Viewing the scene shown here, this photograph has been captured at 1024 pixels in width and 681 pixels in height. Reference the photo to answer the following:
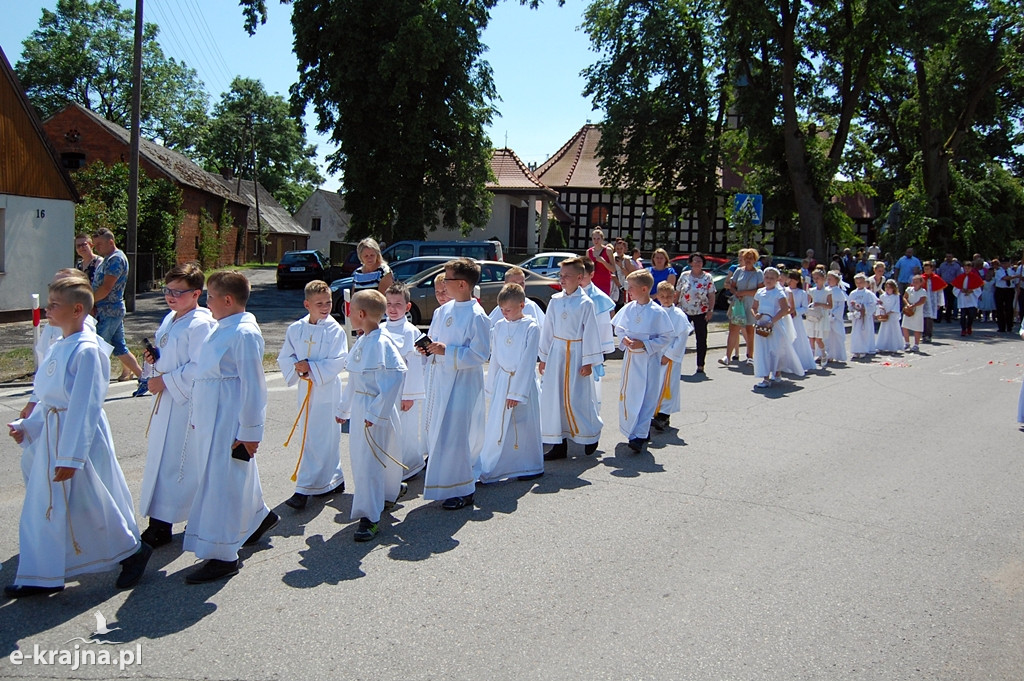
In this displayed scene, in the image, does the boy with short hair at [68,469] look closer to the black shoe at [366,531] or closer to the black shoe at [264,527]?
the black shoe at [264,527]

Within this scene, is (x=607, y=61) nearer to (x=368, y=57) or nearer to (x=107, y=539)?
(x=368, y=57)

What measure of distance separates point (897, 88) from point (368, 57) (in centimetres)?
2948

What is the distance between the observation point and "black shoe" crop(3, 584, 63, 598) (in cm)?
447

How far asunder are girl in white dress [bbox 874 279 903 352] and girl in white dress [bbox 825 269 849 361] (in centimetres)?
217

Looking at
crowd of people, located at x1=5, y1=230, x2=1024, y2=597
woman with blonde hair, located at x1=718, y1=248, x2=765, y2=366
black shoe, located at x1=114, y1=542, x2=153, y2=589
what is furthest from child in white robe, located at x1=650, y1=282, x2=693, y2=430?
black shoe, located at x1=114, y1=542, x2=153, y2=589

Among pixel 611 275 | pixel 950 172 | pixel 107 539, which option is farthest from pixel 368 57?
pixel 107 539

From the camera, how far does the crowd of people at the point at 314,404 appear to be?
4516 millimetres

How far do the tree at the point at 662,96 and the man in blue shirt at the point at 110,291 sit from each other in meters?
29.1

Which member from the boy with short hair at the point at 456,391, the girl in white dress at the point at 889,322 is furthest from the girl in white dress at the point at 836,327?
the boy with short hair at the point at 456,391

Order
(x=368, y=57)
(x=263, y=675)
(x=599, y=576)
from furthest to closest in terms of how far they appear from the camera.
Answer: (x=368, y=57), (x=599, y=576), (x=263, y=675)

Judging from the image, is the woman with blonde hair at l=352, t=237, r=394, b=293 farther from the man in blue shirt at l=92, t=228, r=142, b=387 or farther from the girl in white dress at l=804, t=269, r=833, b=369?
the girl in white dress at l=804, t=269, r=833, b=369

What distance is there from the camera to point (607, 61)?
37875 millimetres

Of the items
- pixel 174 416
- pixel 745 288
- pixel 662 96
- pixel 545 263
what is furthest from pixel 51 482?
pixel 662 96

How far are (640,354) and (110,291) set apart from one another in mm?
6218
